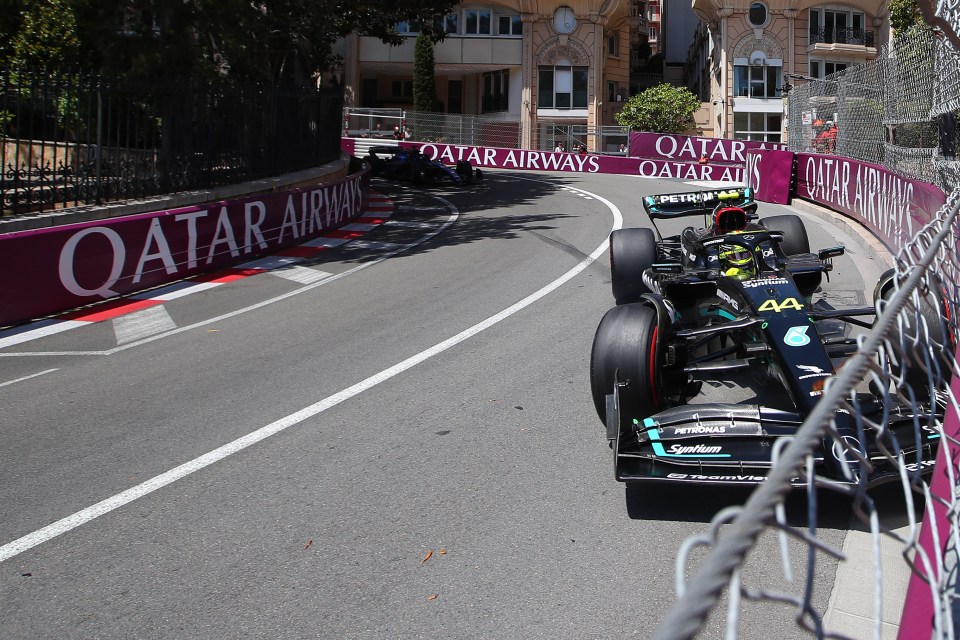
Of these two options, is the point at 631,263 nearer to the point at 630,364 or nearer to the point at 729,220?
the point at 729,220

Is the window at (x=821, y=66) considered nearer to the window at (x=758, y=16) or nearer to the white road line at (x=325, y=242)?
the window at (x=758, y=16)

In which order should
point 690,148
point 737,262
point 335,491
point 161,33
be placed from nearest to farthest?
point 335,491
point 737,262
point 161,33
point 690,148

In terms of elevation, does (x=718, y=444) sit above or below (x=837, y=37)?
below

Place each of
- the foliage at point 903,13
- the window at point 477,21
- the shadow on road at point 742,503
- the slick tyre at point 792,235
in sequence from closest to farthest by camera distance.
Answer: the shadow on road at point 742,503 → the slick tyre at point 792,235 → the foliage at point 903,13 → the window at point 477,21

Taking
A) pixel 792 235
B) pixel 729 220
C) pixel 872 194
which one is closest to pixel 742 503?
pixel 729 220

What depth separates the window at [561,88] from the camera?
5019 cm

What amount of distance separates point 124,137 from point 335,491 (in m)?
9.54

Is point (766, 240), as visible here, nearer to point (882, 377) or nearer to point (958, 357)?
point (958, 357)

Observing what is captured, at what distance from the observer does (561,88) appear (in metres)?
50.2

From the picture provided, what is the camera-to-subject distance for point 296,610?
4.08 metres

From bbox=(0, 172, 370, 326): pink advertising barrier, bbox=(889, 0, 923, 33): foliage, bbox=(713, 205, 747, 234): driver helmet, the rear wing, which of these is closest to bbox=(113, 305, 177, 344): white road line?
bbox=(0, 172, 370, 326): pink advertising barrier

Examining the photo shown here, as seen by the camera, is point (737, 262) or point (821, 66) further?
point (821, 66)

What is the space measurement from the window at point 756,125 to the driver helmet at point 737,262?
43.8m

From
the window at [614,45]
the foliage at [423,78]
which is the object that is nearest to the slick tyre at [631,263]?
the foliage at [423,78]
